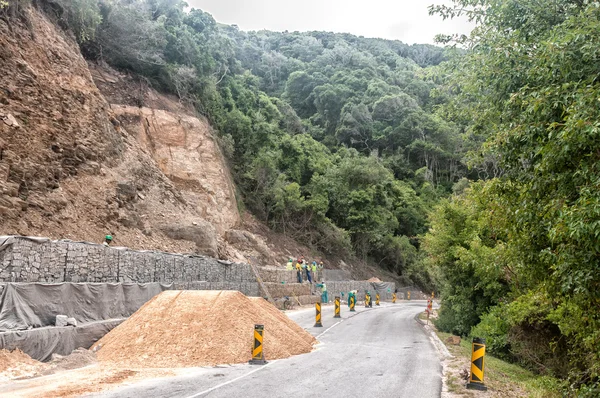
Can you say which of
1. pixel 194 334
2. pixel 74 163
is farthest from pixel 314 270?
pixel 194 334

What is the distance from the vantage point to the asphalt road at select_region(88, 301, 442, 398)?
350 inches

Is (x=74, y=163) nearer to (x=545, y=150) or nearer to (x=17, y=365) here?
(x=17, y=365)

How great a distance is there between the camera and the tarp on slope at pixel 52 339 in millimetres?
10148

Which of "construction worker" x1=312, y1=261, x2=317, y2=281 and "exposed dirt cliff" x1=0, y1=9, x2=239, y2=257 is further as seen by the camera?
"construction worker" x1=312, y1=261, x2=317, y2=281

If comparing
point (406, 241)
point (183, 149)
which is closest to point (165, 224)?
point (183, 149)

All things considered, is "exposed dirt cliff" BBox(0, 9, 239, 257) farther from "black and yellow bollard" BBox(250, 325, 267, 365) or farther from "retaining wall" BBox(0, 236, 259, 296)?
"black and yellow bollard" BBox(250, 325, 267, 365)

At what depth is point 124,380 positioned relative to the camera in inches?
381

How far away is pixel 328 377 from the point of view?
10562 millimetres

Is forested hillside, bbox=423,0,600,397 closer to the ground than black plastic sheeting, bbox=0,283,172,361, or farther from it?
farther from it

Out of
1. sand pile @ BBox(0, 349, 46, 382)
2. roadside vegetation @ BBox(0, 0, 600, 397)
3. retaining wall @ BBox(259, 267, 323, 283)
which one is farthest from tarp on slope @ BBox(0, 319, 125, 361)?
retaining wall @ BBox(259, 267, 323, 283)

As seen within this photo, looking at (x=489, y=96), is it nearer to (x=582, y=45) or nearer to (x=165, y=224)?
(x=582, y=45)

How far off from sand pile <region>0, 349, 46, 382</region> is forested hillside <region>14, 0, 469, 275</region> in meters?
12.4

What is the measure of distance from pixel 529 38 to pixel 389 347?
10603 millimetres

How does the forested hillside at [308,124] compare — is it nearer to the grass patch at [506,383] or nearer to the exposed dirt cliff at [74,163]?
the exposed dirt cliff at [74,163]
